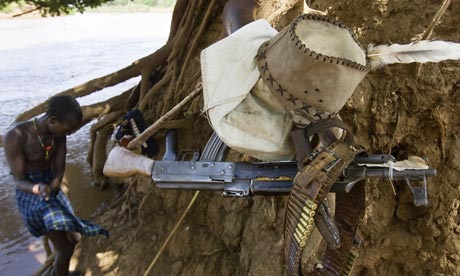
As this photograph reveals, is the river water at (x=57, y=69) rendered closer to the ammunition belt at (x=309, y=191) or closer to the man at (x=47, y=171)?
the man at (x=47, y=171)

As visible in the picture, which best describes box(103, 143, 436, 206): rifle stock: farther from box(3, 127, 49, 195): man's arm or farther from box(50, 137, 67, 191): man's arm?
box(50, 137, 67, 191): man's arm

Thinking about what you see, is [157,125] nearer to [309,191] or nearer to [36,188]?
[309,191]

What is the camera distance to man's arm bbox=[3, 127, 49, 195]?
8.87ft

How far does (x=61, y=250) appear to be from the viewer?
3086 millimetres

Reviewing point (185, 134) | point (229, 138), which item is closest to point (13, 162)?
point (185, 134)

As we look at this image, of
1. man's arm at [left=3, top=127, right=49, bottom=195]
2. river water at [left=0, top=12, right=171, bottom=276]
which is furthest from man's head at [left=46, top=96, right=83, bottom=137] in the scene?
river water at [left=0, top=12, right=171, bottom=276]

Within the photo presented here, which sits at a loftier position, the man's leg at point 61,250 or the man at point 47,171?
the man at point 47,171

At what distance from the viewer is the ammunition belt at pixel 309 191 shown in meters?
1.02

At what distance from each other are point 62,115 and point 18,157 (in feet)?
1.40

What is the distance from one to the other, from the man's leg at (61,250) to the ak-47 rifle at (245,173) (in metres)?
1.64

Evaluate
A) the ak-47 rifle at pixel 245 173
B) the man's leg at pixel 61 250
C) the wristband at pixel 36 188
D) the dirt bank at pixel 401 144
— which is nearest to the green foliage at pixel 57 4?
the wristband at pixel 36 188

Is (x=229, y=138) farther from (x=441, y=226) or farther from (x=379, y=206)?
(x=441, y=226)

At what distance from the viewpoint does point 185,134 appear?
122 inches

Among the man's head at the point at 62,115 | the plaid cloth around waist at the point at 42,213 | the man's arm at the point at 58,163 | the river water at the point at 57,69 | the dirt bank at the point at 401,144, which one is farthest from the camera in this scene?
the river water at the point at 57,69
